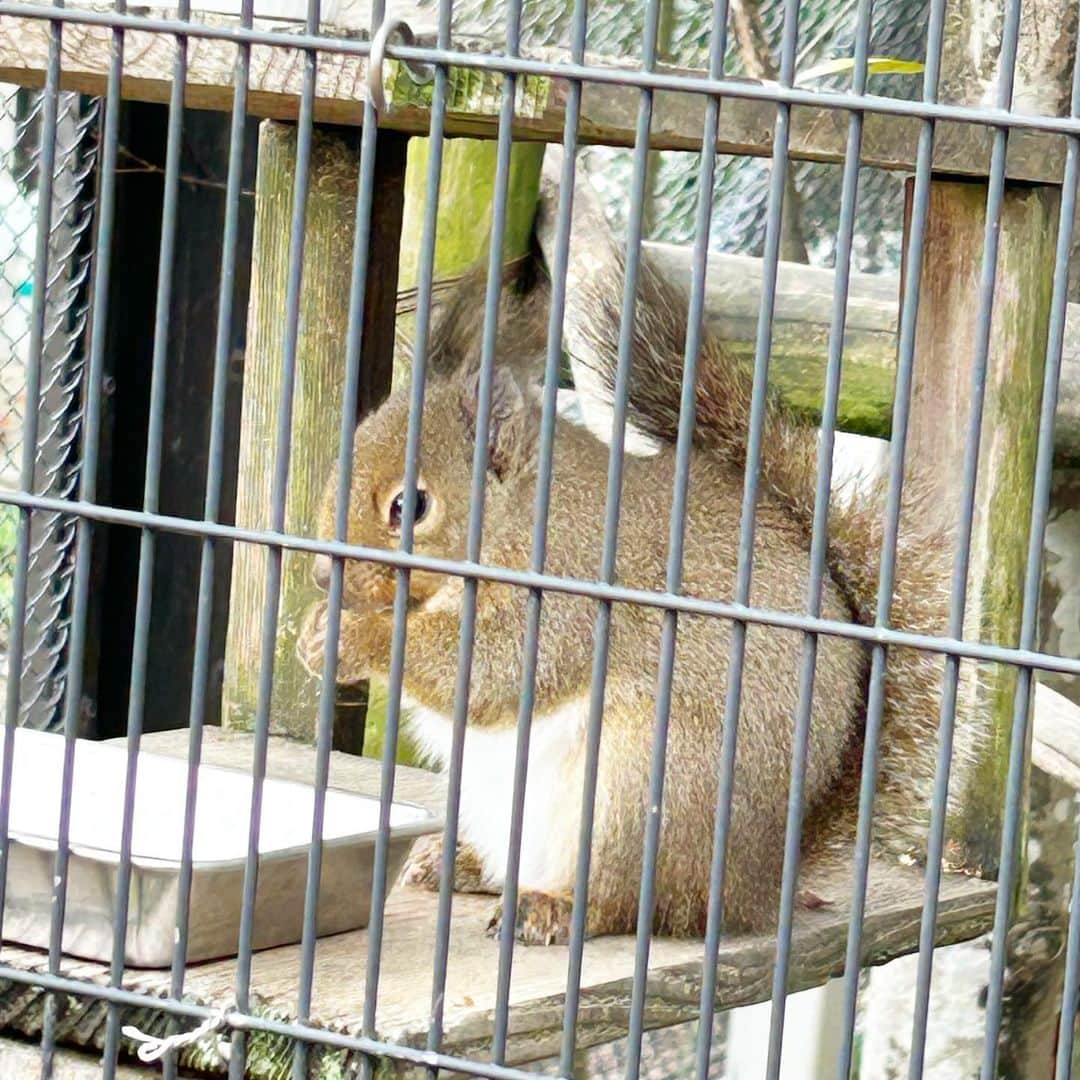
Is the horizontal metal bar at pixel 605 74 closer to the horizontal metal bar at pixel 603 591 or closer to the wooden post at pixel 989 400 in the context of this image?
the horizontal metal bar at pixel 603 591

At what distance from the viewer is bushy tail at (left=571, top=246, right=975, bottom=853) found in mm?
2268

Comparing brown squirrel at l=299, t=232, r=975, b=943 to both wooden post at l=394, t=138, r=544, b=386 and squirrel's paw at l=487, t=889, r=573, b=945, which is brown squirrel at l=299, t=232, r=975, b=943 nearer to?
squirrel's paw at l=487, t=889, r=573, b=945

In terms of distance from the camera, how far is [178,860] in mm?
1757

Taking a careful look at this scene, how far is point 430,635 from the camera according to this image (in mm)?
2410

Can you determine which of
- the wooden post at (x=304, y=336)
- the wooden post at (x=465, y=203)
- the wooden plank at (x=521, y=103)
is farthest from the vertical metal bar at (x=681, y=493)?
the wooden post at (x=465, y=203)

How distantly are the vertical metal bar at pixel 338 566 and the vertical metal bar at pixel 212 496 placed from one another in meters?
0.11

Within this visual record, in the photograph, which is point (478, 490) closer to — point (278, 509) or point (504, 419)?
point (278, 509)

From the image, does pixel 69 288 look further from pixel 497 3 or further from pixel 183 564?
pixel 497 3

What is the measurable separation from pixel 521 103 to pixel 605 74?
43 cm

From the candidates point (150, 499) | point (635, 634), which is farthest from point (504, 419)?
point (150, 499)

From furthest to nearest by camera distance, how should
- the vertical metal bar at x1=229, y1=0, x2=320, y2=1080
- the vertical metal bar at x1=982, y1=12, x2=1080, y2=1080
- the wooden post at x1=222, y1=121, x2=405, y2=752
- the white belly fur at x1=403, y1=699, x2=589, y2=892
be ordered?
the wooden post at x1=222, y1=121, x2=405, y2=752, the white belly fur at x1=403, y1=699, x2=589, y2=892, the vertical metal bar at x1=229, y1=0, x2=320, y2=1080, the vertical metal bar at x1=982, y1=12, x2=1080, y2=1080

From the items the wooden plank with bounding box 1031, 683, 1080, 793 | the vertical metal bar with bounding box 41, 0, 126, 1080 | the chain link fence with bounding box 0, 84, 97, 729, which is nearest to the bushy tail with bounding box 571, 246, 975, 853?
the wooden plank with bounding box 1031, 683, 1080, 793

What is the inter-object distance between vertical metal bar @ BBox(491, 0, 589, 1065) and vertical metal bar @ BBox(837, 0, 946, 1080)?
27 cm

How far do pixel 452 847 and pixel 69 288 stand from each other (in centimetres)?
211
